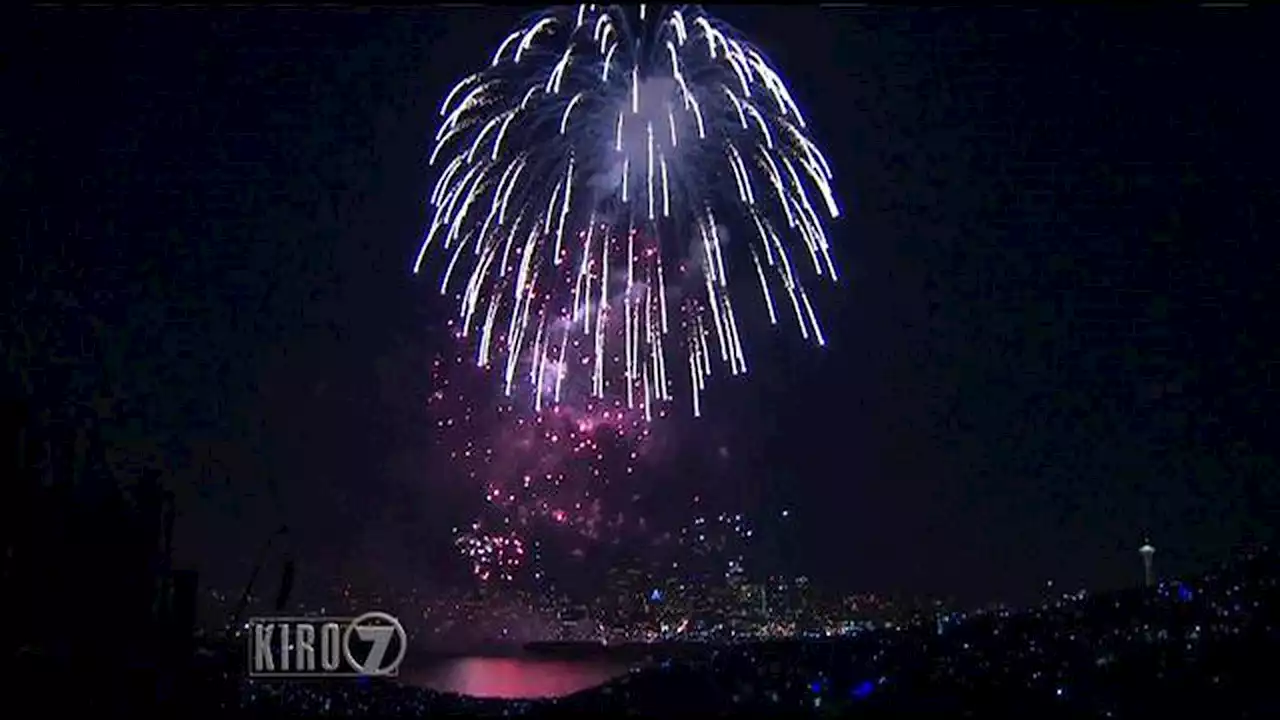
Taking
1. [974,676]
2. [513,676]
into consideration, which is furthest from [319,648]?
[513,676]

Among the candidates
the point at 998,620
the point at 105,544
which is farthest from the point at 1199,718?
the point at 105,544

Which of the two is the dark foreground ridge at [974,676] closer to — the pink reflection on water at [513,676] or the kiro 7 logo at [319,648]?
the kiro 7 logo at [319,648]

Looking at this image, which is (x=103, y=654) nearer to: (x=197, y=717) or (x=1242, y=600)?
(x=197, y=717)

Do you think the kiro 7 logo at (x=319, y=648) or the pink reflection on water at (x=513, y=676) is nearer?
the kiro 7 logo at (x=319, y=648)

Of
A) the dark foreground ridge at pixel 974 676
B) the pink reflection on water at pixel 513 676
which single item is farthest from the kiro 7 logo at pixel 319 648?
the pink reflection on water at pixel 513 676

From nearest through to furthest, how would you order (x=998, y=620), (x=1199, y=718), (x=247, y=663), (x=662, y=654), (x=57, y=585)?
(x=1199, y=718) → (x=247, y=663) → (x=998, y=620) → (x=57, y=585) → (x=662, y=654)

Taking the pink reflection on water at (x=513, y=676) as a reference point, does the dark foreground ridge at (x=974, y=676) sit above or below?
above
